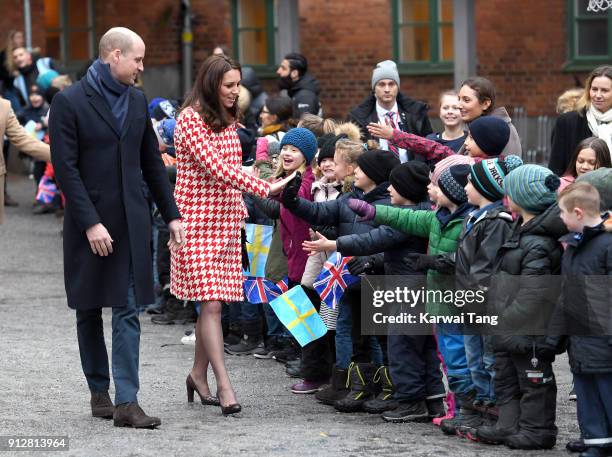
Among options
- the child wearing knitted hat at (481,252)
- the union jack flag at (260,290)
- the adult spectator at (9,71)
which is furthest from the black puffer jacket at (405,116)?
the adult spectator at (9,71)

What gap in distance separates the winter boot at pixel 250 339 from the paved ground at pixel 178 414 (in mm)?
230

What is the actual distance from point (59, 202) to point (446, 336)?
1095cm

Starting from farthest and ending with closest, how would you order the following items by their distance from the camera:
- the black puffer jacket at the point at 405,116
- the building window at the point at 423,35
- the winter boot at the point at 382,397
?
the building window at the point at 423,35, the black puffer jacket at the point at 405,116, the winter boot at the point at 382,397

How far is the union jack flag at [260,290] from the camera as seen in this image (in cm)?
942

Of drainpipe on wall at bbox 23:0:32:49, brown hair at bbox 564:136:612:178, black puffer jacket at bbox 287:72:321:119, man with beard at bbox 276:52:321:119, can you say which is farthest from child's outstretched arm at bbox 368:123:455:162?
drainpipe on wall at bbox 23:0:32:49

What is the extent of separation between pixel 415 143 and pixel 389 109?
2181 millimetres

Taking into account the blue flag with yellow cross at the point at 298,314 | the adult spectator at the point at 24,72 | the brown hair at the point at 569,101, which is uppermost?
the adult spectator at the point at 24,72

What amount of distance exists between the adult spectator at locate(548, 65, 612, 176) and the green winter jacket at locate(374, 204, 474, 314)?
1.75 metres

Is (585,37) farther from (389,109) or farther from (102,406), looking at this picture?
(102,406)

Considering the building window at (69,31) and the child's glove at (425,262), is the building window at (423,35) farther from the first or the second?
the child's glove at (425,262)

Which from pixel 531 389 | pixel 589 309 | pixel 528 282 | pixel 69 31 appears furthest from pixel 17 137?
pixel 69 31

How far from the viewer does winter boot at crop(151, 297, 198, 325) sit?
37.6ft

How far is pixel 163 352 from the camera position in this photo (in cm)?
1012

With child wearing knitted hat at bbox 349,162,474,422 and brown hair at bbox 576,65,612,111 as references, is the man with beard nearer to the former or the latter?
brown hair at bbox 576,65,612,111
